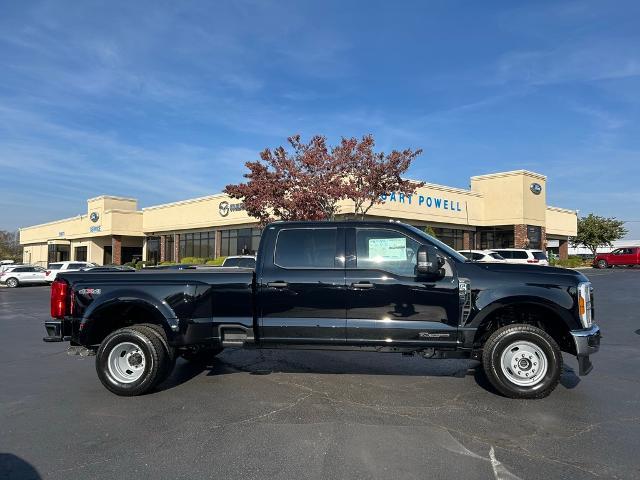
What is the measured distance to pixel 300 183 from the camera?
22000mm

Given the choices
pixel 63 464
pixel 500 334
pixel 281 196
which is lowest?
pixel 63 464

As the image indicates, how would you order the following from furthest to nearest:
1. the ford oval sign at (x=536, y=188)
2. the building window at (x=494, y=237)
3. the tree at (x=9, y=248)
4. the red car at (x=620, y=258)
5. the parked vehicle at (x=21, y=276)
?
the tree at (x=9, y=248), the red car at (x=620, y=258), the building window at (x=494, y=237), the ford oval sign at (x=536, y=188), the parked vehicle at (x=21, y=276)

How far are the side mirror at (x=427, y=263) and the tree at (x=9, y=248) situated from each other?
4203 inches

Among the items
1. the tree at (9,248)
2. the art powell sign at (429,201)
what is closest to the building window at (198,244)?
the art powell sign at (429,201)

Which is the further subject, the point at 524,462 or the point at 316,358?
the point at 316,358

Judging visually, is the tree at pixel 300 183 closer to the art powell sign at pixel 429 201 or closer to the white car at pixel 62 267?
the art powell sign at pixel 429 201

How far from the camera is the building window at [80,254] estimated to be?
54.1m

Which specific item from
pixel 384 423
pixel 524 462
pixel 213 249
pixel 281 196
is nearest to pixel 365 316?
pixel 384 423

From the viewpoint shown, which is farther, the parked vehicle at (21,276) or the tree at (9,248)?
the tree at (9,248)

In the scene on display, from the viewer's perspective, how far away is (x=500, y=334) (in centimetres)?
571

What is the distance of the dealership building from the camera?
34.0 m

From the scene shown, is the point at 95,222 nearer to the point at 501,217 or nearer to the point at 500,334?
the point at 501,217

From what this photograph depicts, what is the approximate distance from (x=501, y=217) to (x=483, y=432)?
36323mm

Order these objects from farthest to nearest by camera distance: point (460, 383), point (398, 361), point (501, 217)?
→ point (501, 217)
point (398, 361)
point (460, 383)
